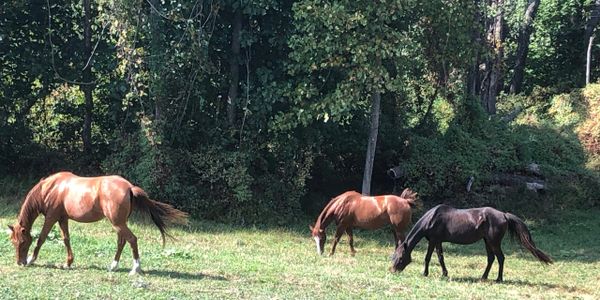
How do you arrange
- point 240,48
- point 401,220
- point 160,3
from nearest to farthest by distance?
point 401,220, point 160,3, point 240,48

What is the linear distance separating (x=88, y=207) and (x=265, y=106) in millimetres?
6719

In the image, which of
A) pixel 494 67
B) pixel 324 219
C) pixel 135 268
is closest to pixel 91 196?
pixel 135 268

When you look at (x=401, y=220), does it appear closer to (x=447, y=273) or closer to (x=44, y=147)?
(x=447, y=273)

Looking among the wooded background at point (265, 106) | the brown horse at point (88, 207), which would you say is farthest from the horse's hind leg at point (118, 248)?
the wooded background at point (265, 106)

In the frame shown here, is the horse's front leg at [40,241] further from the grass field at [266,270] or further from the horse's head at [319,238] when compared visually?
the horse's head at [319,238]

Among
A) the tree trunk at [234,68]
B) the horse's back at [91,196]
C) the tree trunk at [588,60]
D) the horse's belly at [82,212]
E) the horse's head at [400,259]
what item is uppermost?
the tree trunk at [588,60]

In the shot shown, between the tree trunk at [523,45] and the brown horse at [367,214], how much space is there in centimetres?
1307

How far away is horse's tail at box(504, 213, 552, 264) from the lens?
9234 mm

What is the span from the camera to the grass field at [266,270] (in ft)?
23.8

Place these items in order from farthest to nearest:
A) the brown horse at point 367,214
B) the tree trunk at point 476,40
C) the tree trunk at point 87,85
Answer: the tree trunk at point 87,85
the tree trunk at point 476,40
the brown horse at point 367,214

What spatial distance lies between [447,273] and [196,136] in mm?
7944

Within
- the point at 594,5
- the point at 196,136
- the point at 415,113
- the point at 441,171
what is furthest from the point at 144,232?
the point at 594,5

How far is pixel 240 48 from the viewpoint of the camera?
14.9 meters

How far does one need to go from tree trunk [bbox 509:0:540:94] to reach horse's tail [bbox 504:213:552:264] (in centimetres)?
1421
